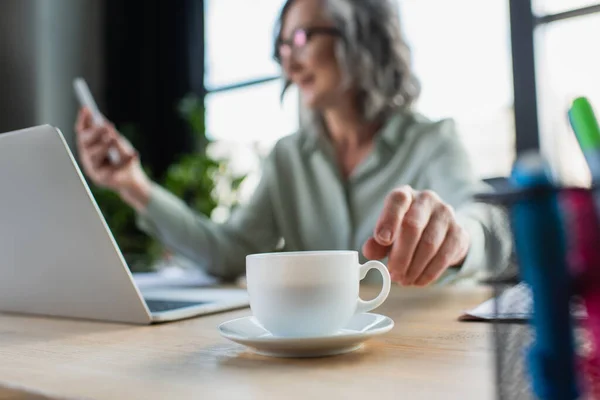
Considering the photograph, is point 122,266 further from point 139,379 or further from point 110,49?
point 110,49

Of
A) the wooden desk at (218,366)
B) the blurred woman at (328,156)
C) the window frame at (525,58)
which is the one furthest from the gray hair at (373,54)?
the wooden desk at (218,366)

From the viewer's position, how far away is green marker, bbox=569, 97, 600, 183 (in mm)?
216

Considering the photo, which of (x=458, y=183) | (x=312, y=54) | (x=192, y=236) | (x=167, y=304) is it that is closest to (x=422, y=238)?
(x=167, y=304)

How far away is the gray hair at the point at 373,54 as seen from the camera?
1309 millimetres

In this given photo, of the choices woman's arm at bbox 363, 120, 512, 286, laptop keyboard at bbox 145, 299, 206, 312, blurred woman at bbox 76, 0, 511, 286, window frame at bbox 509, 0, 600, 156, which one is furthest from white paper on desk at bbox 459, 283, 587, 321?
window frame at bbox 509, 0, 600, 156

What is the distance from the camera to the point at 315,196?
137cm

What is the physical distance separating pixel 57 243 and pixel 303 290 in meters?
0.28

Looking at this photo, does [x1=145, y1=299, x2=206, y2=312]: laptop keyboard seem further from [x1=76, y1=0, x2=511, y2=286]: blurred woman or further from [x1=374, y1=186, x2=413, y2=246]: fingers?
[x1=76, y1=0, x2=511, y2=286]: blurred woman

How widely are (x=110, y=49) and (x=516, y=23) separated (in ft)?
5.44

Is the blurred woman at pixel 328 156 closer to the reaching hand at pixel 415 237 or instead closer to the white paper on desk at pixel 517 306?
the reaching hand at pixel 415 237

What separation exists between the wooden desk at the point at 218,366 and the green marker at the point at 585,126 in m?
0.14

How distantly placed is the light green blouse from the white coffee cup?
0.70m

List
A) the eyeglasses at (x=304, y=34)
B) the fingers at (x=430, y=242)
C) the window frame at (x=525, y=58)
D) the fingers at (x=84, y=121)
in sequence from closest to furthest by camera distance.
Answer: the fingers at (x=430, y=242) → the fingers at (x=84, y=121) → the eyeglasses at (x=304, y=34) → the window frame at (x=525, y=58)

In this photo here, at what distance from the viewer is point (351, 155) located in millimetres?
1404
